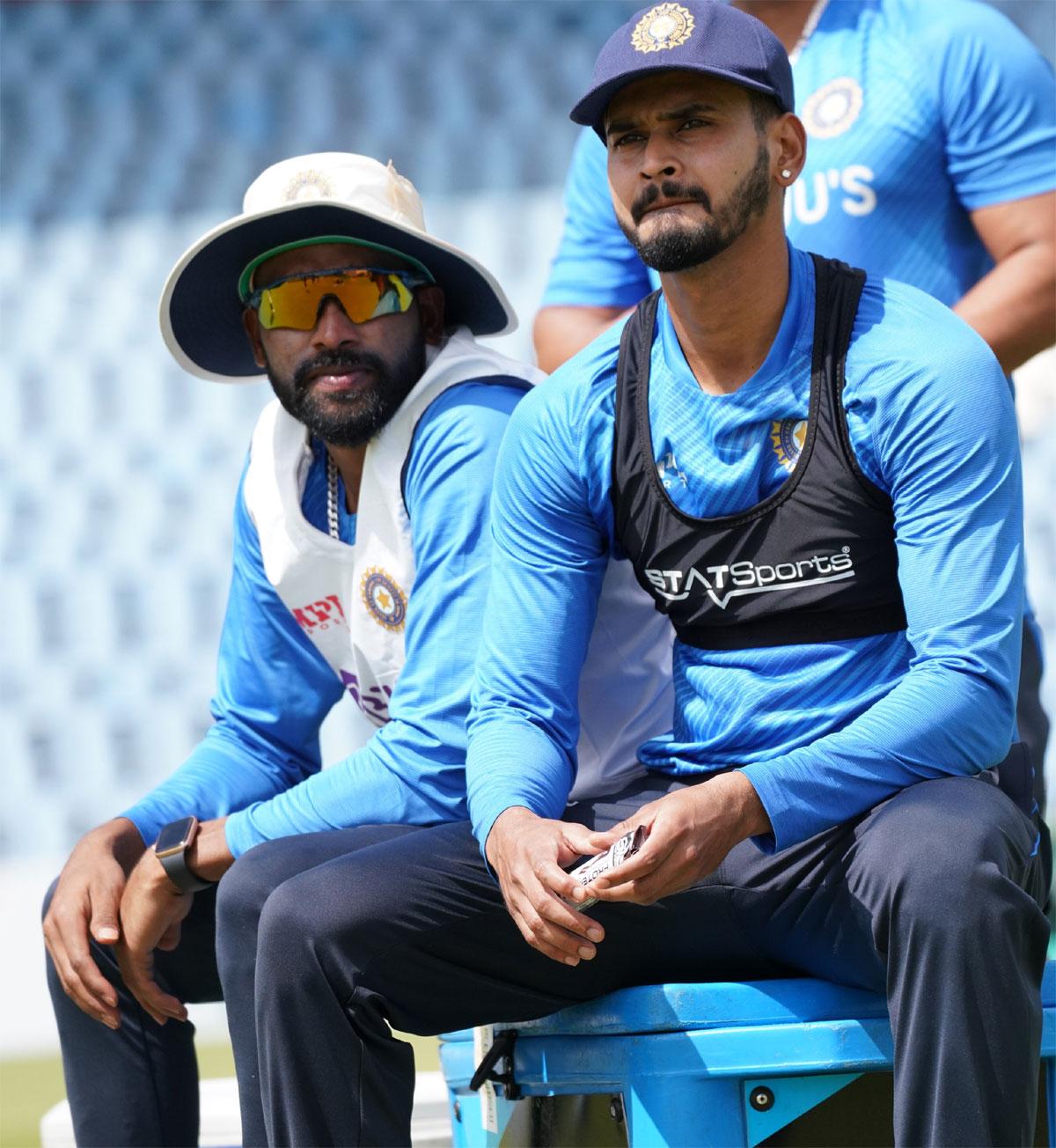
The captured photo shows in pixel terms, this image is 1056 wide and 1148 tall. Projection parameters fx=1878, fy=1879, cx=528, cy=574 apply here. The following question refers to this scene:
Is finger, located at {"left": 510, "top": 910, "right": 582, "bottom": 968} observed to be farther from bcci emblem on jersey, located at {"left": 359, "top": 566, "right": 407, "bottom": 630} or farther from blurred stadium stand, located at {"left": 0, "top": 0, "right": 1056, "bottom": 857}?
blurred stadium stand, located at {"left": 0, "top": 0, "right": 1056, "bottom": 857}

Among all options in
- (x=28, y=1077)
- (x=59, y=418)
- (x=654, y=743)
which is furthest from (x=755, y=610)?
(x=59, y=418)

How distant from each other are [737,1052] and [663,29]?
1129 mm

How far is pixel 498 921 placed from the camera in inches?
81.6

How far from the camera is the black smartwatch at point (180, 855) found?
7.75 ft

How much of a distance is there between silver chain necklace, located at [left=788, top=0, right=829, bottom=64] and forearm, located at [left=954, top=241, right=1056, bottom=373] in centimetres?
44

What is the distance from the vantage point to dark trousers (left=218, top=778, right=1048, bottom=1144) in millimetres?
1745

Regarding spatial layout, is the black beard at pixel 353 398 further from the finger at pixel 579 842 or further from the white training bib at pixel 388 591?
the finger at pixel 579 842

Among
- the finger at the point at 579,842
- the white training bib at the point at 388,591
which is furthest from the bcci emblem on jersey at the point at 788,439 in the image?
the finger at the point at 579,842

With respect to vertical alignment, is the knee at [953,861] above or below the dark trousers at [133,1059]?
above

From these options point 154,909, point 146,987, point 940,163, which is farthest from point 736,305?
point 146,987

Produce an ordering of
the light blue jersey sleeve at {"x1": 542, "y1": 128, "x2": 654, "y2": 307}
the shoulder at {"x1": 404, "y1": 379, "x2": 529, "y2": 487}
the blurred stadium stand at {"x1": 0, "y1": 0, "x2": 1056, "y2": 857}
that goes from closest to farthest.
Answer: the shoulder at {"x1": 404, "y1": 379, "x2": 529, "y2": 487} → the light blue jersey sleeve at {"x1": 542, "y1": 128, "x2": 654, "y2": 307} → the blurred stadium stand at {"x1": 0, "y1": 0, "x2": 1056, "y2": 857}

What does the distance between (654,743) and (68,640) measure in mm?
3582

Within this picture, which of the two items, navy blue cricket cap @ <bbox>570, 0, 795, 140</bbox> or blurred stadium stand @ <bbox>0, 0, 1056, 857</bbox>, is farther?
blurred stadium stand @ <bbox>0, 0, 1056, 857</bbox>

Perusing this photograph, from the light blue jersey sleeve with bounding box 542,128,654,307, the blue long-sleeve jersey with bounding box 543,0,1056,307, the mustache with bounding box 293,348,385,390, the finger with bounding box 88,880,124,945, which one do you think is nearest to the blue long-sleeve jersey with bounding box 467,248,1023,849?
the mustache with bounding box 293,348,385,390
